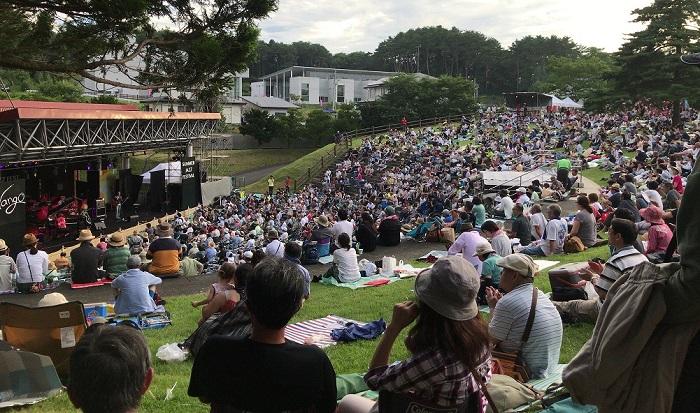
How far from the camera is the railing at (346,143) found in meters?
37.6

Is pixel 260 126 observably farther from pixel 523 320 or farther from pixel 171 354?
pixel 523 320

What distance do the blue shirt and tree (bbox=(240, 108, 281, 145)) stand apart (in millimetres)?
43842

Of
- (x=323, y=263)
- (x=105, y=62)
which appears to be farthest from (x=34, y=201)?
(x=105, y=62)

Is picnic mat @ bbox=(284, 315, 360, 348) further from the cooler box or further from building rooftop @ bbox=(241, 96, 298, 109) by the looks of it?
building rooftop @ bbox=(241, 96, 298, 109)

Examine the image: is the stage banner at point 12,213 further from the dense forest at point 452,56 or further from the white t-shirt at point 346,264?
the dense forest at point 452,56

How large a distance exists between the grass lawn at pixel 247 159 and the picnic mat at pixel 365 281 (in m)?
34.4

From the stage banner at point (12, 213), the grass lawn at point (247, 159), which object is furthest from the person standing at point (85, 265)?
the grass lawn at point (247, 159)

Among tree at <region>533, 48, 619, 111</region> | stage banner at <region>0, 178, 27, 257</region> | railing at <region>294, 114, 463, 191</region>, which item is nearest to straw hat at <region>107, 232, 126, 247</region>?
stage banner at <region>0, 178, 27, 257</region>

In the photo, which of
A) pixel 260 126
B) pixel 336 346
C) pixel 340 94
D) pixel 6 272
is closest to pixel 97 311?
pixel 336 346

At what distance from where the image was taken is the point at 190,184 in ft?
89.9

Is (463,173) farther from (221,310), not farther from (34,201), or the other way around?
(221,310)

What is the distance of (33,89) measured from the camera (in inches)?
1654

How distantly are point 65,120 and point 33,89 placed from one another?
93.7 feet

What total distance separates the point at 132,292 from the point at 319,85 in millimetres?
67567
